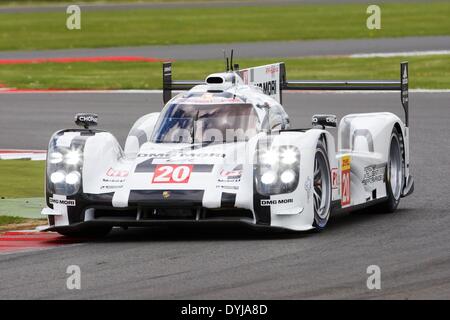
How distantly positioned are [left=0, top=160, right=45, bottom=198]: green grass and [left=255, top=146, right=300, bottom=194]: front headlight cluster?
430cm

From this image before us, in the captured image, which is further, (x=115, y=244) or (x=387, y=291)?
(x=115, y=244)

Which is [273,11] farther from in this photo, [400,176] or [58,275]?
[58,275]

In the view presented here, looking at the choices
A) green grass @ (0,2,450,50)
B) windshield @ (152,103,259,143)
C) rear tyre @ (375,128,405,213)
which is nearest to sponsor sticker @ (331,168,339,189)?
windshield @ (152,103,259,143)

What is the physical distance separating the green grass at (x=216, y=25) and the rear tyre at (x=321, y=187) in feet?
98.2

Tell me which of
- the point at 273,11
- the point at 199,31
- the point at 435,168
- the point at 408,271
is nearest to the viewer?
the point at 408,271

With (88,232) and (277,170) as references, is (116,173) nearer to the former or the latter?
(88,232)

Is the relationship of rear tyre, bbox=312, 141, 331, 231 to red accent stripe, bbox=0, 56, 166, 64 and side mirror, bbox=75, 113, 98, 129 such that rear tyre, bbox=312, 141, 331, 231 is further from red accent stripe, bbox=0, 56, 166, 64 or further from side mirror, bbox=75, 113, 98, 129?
red accent stripe, bbox=0, 56, 166, 64

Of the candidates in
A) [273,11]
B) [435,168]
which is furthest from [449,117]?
[273,11]

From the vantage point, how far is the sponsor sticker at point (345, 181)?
12.1 m

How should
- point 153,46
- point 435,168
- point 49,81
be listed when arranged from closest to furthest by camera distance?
point 435,168 → point 49,81 → point 153,46

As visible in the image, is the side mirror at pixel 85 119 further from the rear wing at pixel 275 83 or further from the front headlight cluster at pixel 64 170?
the rear wing at pixel 275 83

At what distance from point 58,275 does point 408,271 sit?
98.5 inches

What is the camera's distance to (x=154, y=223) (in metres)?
10.9

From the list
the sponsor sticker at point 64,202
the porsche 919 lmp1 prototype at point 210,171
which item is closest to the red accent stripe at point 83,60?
the porsche 919 lmp1 prototype at point 210,171
